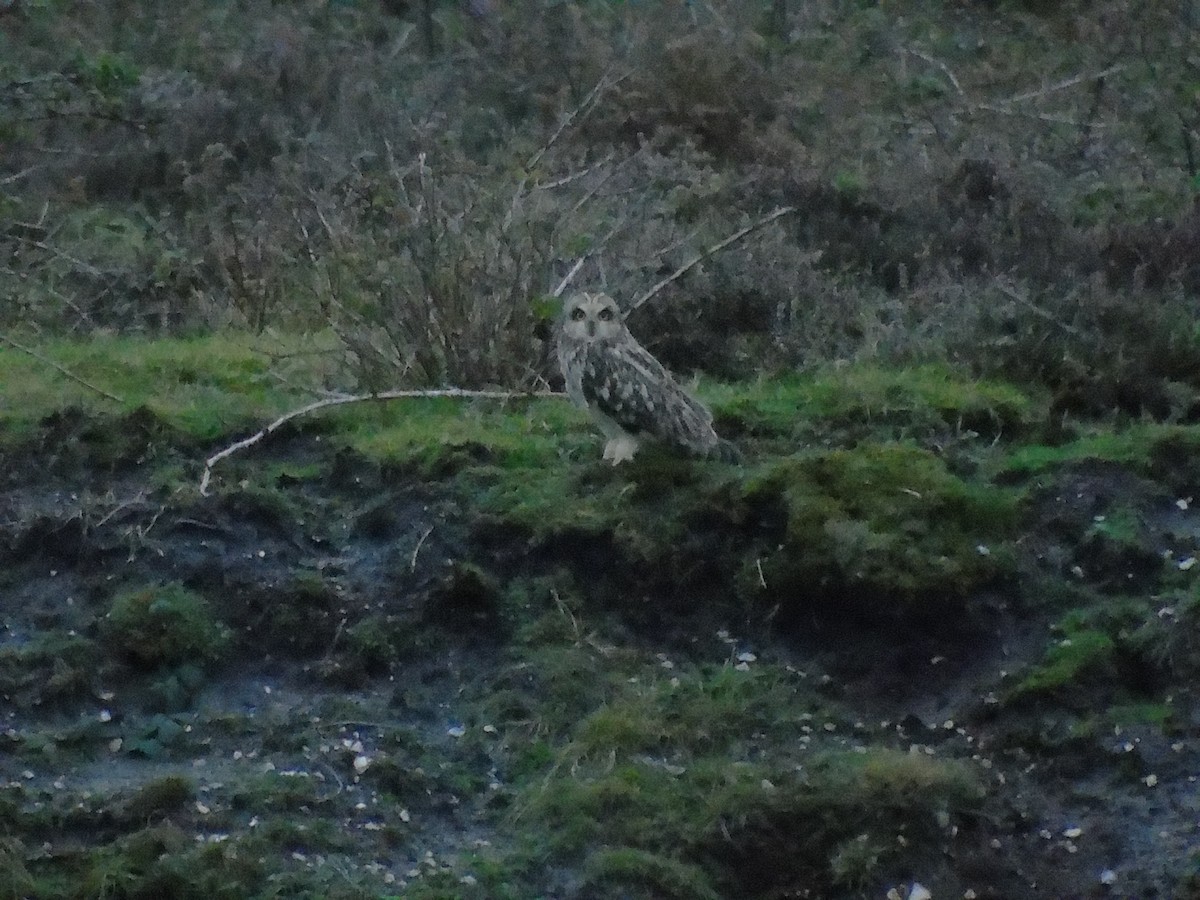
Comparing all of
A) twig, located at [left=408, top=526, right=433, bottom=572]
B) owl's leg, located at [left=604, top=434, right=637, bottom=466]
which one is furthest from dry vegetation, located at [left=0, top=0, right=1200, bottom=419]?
twig, located at [left=408, top=526, right=433, bottom=572]

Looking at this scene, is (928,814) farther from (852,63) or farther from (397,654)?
(852,63)

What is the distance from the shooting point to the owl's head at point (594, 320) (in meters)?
5.34

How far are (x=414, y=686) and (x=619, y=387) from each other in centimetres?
116

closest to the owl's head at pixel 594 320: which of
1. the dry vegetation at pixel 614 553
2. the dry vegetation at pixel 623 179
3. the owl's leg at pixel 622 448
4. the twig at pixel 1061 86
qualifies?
the owl's leg at pixel 622 448

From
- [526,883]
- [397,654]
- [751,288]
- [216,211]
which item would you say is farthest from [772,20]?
[526,883]

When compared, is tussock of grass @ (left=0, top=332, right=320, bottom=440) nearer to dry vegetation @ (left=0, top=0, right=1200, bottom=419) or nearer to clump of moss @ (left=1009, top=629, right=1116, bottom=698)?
dry vegetation @ (left=0, top=0, right=1200, bottom=419)

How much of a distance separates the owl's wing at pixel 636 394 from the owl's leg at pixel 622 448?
0.09 metres

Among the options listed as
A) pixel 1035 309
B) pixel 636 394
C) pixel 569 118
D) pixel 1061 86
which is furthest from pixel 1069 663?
pixel 1061 86

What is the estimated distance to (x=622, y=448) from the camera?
18.0 feet

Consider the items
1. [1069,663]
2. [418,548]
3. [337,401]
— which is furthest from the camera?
[337,401]

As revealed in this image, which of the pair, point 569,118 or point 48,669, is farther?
point 569,118

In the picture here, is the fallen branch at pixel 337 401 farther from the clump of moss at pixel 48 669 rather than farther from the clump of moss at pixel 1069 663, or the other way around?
the clump of moss at pixel 1069 663

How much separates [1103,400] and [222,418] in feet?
10.9

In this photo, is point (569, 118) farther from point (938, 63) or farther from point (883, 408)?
point (938, 63)
